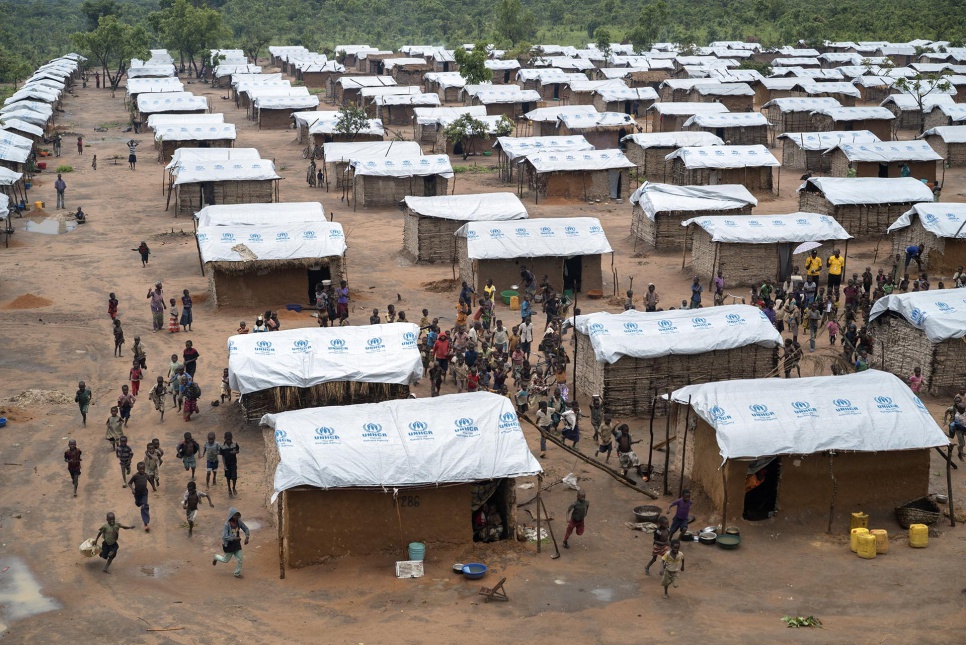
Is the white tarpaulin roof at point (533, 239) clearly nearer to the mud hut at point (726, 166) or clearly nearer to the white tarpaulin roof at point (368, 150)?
the mud hut at point (726, 166)

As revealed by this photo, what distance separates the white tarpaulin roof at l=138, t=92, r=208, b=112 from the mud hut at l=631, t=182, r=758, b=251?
32852 mm

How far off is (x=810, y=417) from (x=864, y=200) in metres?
19.0

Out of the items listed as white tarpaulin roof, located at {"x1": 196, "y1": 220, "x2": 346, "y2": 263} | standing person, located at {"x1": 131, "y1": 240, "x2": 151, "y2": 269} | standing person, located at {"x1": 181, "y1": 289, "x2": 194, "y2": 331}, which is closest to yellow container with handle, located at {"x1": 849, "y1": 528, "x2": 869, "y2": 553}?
white tarpaulin roof, located at {"x1": 196, "y1": 220, "x2": 346, "y2": 263}

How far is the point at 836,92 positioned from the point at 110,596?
178 feet

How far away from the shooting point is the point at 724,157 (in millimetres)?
42344

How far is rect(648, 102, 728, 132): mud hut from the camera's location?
54406 mm

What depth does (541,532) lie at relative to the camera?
1811cm

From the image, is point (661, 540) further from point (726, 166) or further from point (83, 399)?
point (726, 166)

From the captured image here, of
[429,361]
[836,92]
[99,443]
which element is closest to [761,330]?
[429,361]

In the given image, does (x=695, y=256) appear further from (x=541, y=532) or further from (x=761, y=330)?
(x=541, y=532)

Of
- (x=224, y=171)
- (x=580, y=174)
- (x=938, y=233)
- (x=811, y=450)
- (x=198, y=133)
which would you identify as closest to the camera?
(x=811, y=450)

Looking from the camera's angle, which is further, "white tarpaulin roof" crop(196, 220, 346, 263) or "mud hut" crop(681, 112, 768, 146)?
"mud hut" crop(681, 112, 768, 146)

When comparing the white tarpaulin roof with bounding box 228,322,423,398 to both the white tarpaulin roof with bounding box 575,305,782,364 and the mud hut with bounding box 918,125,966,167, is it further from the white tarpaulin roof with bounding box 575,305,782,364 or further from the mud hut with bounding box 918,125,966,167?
the mud hut with bounding box 918,125,966,167

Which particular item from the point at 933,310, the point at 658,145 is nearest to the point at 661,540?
the point at 933,310
